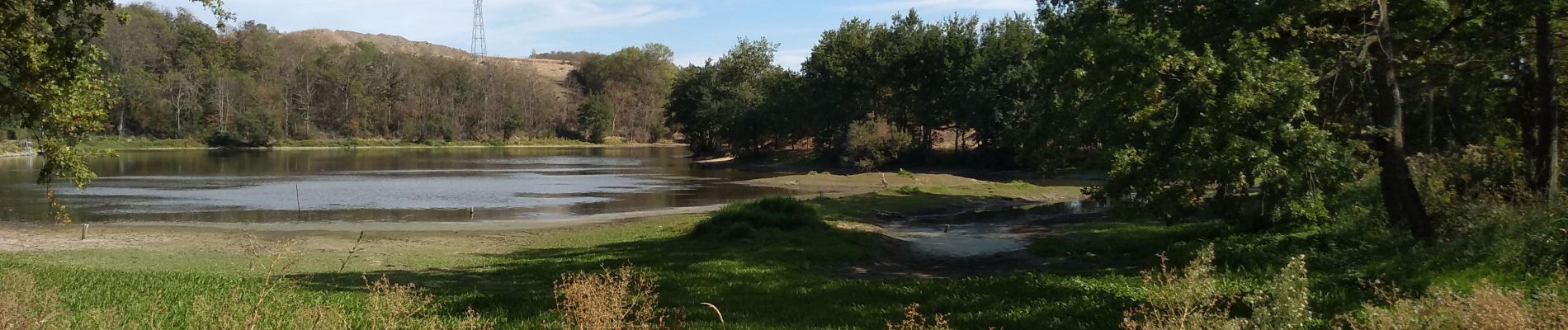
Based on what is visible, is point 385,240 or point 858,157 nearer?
point 385,240

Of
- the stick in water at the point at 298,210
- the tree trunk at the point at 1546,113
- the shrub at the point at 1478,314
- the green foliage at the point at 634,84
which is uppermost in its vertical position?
the green foliage at the point at 634,84

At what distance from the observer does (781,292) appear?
34.5ft

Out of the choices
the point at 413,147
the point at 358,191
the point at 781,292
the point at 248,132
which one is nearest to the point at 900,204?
the point at 781,292

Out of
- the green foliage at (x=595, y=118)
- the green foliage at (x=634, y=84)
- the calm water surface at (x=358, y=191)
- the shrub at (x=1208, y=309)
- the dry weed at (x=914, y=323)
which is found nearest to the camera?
the shrub at (x=1208, y=309)

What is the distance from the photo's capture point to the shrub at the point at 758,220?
1889 centimetres

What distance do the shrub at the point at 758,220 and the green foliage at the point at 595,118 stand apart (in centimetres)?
12369

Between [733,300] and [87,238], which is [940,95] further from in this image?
[733,300]

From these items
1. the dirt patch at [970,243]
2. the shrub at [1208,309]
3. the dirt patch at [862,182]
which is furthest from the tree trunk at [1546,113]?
the dirt patch at [862,182]

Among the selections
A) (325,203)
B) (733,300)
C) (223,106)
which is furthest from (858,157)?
(223,106)

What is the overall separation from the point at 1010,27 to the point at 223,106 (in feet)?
317

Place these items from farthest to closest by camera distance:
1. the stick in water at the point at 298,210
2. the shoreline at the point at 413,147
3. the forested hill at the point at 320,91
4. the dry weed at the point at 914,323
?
the forested hill at the point at 320,91, the shoreline at the point at 413,147, the stick in water at the point at 298,210, the dry weed at the point at 914,323

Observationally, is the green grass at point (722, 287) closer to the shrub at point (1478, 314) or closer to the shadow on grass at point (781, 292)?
the shadow on grass at point (781, 292)

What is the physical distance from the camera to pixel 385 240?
24344mm

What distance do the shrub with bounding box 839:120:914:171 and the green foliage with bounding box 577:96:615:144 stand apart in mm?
84630
